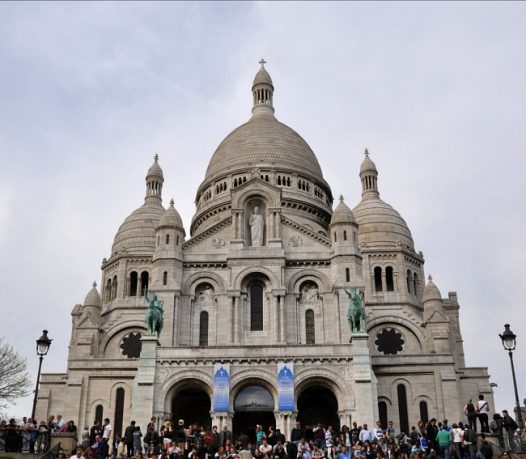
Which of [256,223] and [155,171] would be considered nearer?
[256,223]

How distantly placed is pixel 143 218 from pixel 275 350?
985 inches

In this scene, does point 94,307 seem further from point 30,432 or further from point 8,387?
point 30,432

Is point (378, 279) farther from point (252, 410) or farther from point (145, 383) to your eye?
point (145, 383)

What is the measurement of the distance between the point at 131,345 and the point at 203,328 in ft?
35.3

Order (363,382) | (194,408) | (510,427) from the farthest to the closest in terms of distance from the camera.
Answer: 1. (194,408)
2. (363,382)
3. (510,427)

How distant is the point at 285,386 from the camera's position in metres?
41.6

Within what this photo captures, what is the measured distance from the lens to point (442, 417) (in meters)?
48.5

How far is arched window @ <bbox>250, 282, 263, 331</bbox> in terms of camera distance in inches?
1901

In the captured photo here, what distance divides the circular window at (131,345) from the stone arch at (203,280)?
982 centimetres

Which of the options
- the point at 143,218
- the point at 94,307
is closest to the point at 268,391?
the point at 94,307

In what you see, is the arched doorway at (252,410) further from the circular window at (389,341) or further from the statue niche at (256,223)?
the circular window at (389,341)

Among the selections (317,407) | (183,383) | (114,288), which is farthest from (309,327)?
(114,288)

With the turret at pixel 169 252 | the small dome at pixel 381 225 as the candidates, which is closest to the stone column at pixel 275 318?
the turret at pixel 169 252

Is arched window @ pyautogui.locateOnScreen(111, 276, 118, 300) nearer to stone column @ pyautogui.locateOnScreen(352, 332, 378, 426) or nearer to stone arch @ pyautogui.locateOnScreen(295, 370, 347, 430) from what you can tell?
stone arch @ pyautogui.locateOnScreen(295, 370, 347, 430)
